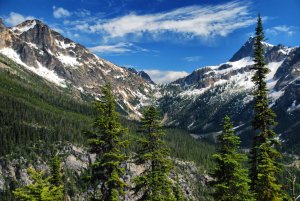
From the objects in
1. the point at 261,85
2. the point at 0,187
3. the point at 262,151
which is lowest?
the point at 0,187

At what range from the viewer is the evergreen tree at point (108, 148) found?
115ft

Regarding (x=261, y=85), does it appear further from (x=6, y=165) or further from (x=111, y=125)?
(x=6, y=165)

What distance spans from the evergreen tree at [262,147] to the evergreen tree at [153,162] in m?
8.52

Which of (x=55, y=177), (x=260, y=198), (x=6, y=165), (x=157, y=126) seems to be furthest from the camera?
(x=6, y=165)

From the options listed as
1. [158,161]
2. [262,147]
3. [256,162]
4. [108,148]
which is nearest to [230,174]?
[262,147]

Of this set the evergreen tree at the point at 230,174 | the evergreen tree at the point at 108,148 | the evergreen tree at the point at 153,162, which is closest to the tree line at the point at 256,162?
the evergreen tree at the point at 230,174

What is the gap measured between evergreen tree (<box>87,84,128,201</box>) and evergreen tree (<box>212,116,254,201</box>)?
857 centimetres

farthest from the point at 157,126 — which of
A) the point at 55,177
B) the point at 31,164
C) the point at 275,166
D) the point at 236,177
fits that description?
the point at 31,164

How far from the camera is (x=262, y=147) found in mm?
39094

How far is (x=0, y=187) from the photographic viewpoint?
177m

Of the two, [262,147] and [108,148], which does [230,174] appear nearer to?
[262,147]

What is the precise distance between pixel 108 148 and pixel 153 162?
5704 millimetres

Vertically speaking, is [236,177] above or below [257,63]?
below

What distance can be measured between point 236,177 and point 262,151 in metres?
5.79
